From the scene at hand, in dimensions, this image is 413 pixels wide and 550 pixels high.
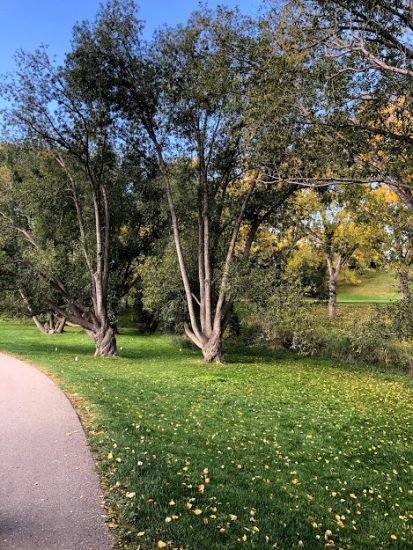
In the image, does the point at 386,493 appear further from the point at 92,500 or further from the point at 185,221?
the point at 185,221

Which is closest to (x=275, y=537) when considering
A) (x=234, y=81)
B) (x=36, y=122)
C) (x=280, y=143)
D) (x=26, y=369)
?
(x=280, y=143)

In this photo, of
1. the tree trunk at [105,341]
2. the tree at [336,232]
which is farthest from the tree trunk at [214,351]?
the tree at [336,232]

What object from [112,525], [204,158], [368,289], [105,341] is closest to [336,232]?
[204,158]

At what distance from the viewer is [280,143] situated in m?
11.2

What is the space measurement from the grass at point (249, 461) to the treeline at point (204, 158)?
4921mm

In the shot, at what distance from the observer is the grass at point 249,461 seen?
193 inches

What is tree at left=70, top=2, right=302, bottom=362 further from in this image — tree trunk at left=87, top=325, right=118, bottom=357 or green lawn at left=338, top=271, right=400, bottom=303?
green lawn at left=338, top=271, right=400, bottom=303

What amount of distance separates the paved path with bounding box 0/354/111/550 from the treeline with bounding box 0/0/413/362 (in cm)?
822

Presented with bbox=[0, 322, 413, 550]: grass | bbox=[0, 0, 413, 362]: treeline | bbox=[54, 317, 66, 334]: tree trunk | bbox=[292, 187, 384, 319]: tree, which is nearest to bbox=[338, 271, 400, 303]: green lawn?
bbox=[292, 187, 384, 319]: tree

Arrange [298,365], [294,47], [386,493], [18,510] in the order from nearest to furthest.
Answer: [18,510] < [386,493] < [294,47] < [298,365]

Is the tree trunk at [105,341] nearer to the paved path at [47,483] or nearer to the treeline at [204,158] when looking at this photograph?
the treeline at [204,158]

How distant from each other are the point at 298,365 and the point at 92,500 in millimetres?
18463

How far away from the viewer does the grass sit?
4.91m

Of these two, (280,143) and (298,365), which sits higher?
(280,143)
